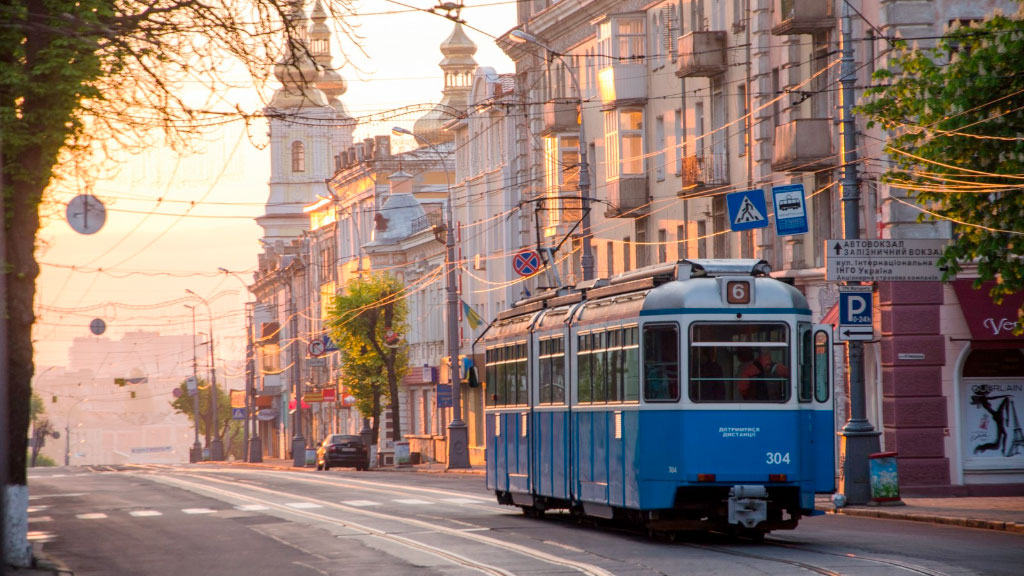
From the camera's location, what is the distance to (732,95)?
42125mm

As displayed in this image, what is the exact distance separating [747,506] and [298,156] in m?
118

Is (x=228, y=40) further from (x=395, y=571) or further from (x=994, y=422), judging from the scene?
(x=994, y=422)

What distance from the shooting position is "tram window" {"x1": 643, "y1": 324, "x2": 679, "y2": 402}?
19.2m

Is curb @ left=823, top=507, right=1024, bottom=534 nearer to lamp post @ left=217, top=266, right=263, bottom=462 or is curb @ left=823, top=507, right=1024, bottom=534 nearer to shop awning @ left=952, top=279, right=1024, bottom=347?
shop awning @ left=952, top=279, right=1024, bottom=347

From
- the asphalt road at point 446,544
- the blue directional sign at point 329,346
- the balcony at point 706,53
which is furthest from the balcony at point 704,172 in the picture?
the blue directional sign at point 329,346

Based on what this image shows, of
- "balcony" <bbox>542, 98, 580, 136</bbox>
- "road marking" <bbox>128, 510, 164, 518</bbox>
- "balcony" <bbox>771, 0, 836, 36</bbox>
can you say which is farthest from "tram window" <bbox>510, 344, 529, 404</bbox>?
"balcony" <bbox>542, 98, 580, 136</bbox>

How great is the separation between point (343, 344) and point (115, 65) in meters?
55.5

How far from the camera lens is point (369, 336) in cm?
7125

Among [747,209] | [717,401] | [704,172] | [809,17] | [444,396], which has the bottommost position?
[717,401]

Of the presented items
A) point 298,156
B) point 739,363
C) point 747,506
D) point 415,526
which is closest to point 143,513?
point 415,526

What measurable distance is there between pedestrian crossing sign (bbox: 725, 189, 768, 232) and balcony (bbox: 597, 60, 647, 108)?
14587mm

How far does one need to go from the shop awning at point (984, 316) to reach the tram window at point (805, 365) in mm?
13559

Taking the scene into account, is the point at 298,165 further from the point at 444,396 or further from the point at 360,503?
the point at 360,503

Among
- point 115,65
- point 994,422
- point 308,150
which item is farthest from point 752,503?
point 308,150
